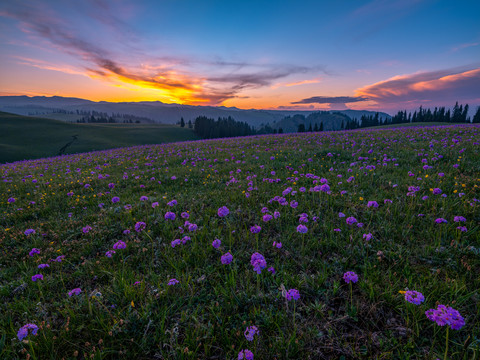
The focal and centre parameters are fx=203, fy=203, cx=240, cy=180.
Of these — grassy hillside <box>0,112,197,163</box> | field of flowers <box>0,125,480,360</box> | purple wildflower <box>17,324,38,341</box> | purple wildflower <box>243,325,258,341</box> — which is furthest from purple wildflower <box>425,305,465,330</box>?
grassy hillside <box>0,112,197,163</box>

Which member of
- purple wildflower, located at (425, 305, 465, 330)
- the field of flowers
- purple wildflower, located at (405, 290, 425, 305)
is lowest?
the field of flowers

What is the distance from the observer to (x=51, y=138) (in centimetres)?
5653

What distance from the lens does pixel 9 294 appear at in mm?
2914

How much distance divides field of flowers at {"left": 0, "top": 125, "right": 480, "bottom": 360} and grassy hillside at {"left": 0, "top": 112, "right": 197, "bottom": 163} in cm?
5476

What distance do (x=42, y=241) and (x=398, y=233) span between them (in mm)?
6918

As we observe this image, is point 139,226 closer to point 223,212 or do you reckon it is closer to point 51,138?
point 223,212

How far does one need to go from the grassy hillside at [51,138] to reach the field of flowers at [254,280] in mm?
54763

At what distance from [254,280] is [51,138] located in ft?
250

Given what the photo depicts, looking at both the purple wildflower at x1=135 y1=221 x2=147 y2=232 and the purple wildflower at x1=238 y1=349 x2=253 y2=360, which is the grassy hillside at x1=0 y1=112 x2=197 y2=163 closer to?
the purple wildflower at x1=135 y1=221 x2=147 y2=232

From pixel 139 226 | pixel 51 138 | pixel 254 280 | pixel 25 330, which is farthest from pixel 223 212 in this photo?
pixel 51 138

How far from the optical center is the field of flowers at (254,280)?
207cm

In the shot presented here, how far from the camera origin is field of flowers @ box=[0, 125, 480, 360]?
6.79 feet

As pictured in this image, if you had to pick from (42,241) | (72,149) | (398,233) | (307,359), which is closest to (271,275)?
(307,359)

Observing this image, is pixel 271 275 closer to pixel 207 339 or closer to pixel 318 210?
pixel 207 339
